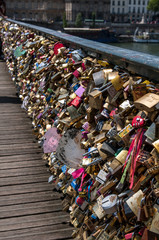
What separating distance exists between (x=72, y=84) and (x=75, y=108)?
27 centimetres

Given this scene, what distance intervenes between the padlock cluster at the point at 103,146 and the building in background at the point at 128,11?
10573 centimetres

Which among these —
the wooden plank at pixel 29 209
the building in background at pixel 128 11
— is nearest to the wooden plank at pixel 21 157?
the wooden plank at pixel 29 209

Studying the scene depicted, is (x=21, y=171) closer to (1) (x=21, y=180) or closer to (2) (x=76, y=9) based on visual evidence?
(1) (x=21, y=180)

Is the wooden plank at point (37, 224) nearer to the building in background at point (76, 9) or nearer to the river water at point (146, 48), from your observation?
the river water at point (146, 48)

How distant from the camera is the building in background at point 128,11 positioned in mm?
106938

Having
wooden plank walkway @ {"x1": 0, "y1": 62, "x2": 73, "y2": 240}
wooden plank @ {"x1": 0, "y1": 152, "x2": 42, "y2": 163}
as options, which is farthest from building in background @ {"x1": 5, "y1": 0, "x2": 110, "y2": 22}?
wooden plank @ {"x1": 0, "y1": 152, "x2": 42, "y2": 163}

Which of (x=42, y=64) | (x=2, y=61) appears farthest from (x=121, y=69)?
(x=2, y=61)

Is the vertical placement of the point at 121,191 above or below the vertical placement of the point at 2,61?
above

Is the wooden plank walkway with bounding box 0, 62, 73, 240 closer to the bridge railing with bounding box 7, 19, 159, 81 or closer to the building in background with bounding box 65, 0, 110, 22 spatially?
Answer: the bridge railing with bounding box 7, 19, 159, 81

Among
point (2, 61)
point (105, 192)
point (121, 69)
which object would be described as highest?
point (121, 69)

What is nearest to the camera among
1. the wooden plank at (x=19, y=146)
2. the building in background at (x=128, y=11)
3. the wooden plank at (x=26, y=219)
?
the wooden plank at (x=26, y=219)

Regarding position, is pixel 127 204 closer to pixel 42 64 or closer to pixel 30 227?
pixel 30 227

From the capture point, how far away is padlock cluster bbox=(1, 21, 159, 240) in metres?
1.61

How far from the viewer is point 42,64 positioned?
4.06 meters
